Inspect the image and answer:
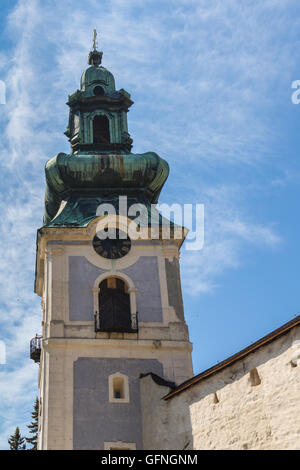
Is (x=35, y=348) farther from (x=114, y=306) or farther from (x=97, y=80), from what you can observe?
(x=97, y=80)

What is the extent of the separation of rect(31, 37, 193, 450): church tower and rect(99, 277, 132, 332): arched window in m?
0.03

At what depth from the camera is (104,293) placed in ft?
81.2

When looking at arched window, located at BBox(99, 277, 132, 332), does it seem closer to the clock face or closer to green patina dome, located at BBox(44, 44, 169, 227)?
the clock face

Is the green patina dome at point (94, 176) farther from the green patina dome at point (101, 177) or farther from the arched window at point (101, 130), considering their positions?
the arched window at point (101, 130)

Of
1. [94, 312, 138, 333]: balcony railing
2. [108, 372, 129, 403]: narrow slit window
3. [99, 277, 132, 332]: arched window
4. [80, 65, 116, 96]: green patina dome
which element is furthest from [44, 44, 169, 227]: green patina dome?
[108, 372, 129, 403]: narrow slit window

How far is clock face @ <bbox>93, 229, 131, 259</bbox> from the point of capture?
25.3m

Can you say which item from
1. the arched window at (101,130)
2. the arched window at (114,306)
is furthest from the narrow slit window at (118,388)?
the arched window at (101,130)

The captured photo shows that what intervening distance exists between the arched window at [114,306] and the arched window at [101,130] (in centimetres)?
785

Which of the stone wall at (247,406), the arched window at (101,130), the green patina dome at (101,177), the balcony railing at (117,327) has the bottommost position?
the stone wall at (247,406)

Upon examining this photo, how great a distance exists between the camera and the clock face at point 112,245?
996 inches

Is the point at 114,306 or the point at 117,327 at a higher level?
the point at 114,306

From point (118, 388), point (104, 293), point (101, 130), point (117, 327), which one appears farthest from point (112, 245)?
point (101, 130)

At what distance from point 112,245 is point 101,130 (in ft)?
24.3
